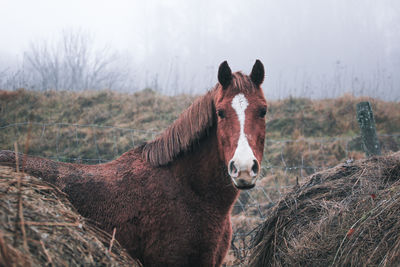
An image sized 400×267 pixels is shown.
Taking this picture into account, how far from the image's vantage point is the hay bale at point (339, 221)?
191cm

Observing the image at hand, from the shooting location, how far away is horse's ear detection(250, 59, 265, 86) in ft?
8.13

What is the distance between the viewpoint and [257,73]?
251 centimetres

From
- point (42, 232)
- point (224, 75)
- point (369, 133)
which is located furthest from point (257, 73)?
point (369, 133)

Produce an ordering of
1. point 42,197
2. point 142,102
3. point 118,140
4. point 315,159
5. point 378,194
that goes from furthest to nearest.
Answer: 1. point 142,102
2. point 118,140
3. point 315,159
4. point 378,194
5. point 42,197

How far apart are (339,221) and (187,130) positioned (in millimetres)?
1468

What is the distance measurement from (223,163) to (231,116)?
438 mm

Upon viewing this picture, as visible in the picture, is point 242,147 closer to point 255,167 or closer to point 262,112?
point 255,167

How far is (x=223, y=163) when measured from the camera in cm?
242

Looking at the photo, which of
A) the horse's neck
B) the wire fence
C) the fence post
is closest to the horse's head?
the horse's neck

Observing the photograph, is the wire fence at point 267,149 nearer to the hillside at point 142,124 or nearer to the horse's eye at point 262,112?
the hillside at point 142,124

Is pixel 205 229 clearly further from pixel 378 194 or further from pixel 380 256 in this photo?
pixel 378 194

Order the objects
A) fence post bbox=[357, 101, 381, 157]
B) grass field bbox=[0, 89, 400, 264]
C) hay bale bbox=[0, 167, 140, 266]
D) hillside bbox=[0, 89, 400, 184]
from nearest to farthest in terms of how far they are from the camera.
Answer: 1. hay bale bbox=[0, 167, 140, 266]
2. fence post bbox=[357, 101, 381, 157]
3. grass field bbox=[0, 89, 400, 264]
4. hillside bbox=[0, 89, 400, 184]

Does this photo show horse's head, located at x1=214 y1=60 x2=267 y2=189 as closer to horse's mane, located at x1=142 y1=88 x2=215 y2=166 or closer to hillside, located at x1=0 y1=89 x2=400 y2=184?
horse's mane, located at x1=142 y1=88 x2=215 y2=166

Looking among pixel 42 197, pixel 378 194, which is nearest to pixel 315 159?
pixel 378 194
